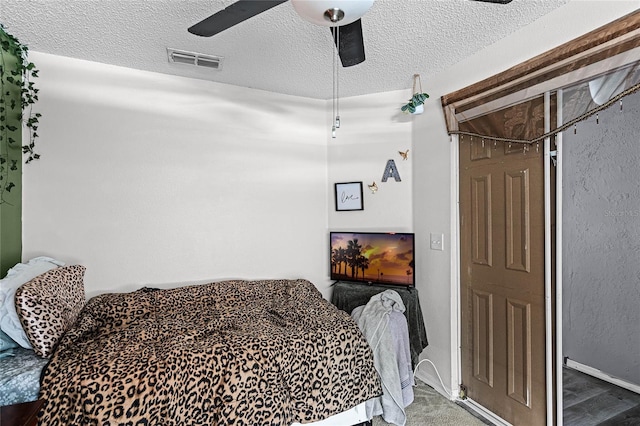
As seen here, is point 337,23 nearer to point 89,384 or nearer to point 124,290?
point 89,384

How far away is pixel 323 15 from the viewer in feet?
4.23

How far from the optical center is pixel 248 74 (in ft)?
9.67

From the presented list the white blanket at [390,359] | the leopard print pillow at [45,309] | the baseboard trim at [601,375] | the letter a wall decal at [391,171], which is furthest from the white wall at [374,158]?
the leopard print pillow at [45,309]

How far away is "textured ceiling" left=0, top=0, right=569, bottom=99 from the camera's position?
1.97 m

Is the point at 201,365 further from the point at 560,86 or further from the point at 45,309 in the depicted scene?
the point at 560,86

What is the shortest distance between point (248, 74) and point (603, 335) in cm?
357

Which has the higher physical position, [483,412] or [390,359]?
[390,359]

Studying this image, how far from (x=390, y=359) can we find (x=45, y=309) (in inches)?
78.3

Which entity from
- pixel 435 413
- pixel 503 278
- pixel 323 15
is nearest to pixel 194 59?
pixel 323 15

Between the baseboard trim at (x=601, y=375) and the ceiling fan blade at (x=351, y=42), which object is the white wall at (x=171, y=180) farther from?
the baseboard trim at (x=601, y=375)

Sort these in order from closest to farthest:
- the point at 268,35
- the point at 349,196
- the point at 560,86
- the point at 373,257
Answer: the point at 560,86 → the point at 268,35 → the point at 373,257 → the point at 349,196

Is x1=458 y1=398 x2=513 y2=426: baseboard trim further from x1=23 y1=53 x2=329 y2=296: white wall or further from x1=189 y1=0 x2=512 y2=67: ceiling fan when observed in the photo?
x1=189 y1=0 x2=512 y2=67: ceiling fan

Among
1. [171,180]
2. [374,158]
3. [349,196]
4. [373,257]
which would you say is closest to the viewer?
[171,180]

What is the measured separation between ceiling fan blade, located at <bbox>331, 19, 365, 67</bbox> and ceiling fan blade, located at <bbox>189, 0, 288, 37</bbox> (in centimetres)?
36
